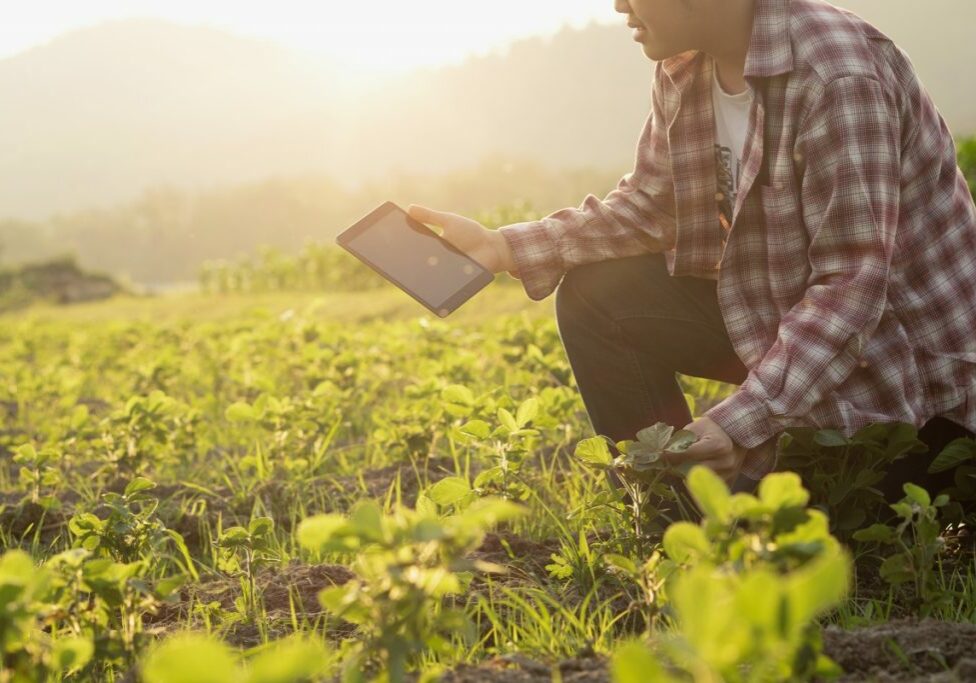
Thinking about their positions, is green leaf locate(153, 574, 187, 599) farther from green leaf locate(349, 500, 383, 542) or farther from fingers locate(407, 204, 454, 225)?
fingers locate(407, 204, 454, 225)

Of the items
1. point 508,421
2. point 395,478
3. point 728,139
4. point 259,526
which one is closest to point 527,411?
point 508,421

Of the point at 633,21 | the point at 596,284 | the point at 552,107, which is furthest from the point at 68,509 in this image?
the point at 552,107

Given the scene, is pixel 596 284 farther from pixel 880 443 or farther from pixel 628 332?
pixel 880 443

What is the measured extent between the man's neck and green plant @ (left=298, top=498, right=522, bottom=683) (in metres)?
1.36

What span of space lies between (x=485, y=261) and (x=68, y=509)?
138 cm

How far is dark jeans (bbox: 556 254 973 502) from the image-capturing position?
2.31 m

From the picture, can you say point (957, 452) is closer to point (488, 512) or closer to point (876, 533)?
point (876, 533)

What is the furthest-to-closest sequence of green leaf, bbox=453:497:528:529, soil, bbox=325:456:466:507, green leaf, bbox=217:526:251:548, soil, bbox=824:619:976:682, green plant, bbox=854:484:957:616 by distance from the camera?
soil, bbox=325:456:466:507 → green leaf, bbox=217:526:251:548 → green plant, bbox=854:484:957:616 → soil, bbox=824:619:976:682 → green leaf, bbox=453:497:528:529

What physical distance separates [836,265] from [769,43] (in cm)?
47

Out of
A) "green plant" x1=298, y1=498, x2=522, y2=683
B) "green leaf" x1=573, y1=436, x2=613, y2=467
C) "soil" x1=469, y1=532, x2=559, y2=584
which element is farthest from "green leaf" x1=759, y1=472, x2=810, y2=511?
"soil" x1=469, y1=532, x2=559, y2=584

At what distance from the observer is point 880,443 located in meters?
1.83

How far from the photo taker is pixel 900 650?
1321mm

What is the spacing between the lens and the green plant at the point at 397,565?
3.14ft

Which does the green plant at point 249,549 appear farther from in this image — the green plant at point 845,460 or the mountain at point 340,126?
the mountain at point 340,126
